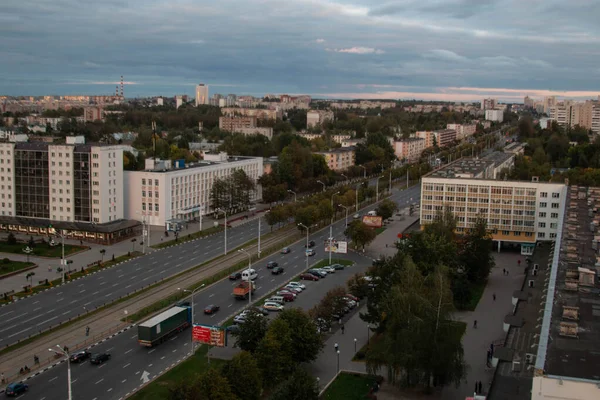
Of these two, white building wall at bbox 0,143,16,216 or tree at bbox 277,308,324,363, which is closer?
tree at bbox 277,308,324,363

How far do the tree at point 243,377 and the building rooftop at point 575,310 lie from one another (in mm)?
9696

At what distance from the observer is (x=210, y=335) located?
2662 cm

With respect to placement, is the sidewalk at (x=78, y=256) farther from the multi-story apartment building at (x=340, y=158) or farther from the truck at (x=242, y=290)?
the multi-story apartment building at (x=340, y=158)

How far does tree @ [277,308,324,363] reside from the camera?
83.0 ft

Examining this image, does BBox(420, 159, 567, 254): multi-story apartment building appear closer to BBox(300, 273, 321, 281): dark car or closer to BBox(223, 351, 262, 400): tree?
BBox(300, 273, 321, 281): dark car

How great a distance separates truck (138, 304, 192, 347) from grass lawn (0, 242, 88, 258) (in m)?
18.8

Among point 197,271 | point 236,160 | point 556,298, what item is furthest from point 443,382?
point 236,160

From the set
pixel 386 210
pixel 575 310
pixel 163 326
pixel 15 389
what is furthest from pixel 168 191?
pixel 575 310

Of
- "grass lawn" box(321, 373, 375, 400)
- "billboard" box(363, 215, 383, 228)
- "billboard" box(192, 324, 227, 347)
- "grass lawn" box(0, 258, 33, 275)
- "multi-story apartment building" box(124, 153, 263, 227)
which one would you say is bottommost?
"grass lawn" box(321, 373, 375, 400)

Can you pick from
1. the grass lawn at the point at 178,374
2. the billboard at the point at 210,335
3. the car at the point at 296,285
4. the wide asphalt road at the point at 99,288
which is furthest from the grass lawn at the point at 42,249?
the billboard at the point at 210,335

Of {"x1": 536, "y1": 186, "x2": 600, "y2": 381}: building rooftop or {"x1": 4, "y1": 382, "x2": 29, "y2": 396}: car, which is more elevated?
{"x1": 536, "y1": 186, "x2": 600, "y2": 381}: building rooftop

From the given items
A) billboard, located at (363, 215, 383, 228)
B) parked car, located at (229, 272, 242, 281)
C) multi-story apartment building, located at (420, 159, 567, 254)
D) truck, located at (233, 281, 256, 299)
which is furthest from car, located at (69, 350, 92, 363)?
billboard, located at (363, 215, 383, 228)

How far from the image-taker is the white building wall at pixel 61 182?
2094 inches

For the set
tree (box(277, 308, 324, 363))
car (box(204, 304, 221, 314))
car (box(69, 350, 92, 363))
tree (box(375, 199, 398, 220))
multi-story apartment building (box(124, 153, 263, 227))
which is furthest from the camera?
tree (box(375, 199, 398, 220))
